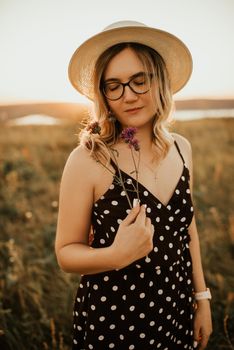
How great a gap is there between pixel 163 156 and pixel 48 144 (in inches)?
304

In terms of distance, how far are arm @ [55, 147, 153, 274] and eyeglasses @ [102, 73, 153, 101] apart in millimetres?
366

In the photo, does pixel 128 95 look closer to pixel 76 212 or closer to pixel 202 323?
pixel 76 212

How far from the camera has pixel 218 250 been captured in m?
4.11

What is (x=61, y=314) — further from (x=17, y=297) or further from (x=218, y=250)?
(x=218, y=250)

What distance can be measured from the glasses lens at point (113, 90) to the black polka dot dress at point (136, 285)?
17.2 inches

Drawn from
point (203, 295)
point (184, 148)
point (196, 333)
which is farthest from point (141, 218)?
point (196, 333)

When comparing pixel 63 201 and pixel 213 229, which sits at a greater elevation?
pixel 63 201

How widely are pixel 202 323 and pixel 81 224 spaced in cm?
104

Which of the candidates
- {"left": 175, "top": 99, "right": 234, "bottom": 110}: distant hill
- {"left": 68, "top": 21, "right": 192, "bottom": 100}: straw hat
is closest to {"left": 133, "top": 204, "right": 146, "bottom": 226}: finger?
{"left": 68, "top": 21, "right": 192, "bottom": 100}: straw hat

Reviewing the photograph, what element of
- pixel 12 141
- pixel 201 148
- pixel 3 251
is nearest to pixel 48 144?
pixel 12 141

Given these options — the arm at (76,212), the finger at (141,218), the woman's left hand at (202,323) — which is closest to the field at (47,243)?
the woman's left hand at (202,323)

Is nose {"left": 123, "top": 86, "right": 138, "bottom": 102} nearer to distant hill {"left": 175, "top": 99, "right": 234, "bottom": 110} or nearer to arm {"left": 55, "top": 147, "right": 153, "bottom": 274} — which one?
arm {"left": 55, "top": 147, "right": 153, "bottom": 274}

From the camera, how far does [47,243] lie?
4516 mm

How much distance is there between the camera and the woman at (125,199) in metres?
1.70
